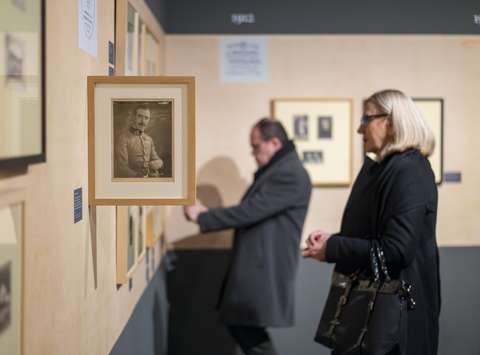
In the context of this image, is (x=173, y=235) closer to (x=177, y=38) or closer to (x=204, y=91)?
(x=204, y=91)

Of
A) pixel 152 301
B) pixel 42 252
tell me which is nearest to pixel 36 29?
pixel 42 252

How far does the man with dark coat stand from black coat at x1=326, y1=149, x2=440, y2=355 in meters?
1.35

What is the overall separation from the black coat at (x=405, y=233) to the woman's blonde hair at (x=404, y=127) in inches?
1.3

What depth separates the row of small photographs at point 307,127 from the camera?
4891mm

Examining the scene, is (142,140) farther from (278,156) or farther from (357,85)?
(357,85)

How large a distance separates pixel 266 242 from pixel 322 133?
1.02m

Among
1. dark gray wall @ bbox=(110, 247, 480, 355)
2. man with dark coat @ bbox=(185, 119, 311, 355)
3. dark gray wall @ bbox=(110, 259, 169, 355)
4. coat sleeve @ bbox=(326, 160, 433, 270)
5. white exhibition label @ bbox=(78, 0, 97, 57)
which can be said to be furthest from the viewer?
dark gray wall @ bbox=(110, 247, 480, 355)

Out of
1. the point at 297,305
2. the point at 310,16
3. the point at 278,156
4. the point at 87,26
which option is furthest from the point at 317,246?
the point at 310,16

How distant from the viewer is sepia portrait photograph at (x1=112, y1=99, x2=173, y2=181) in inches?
83.1

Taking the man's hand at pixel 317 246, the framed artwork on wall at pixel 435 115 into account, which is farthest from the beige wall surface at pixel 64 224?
the framed artwork on wall at pixel 435 115

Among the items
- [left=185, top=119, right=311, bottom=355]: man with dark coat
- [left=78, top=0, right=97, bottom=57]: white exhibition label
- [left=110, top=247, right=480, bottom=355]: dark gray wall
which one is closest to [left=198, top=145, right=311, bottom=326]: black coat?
[left=185, top=119, right=311, bottom=355]: man with dark coat

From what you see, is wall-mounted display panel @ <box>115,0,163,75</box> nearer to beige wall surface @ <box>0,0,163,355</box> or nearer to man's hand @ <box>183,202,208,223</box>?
beige wall surface @ <box>0,0,163,355</box>

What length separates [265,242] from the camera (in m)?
4.23

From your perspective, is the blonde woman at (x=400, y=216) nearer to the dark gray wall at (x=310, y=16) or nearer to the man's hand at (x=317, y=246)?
the man's hand at (x=317, y=246)
